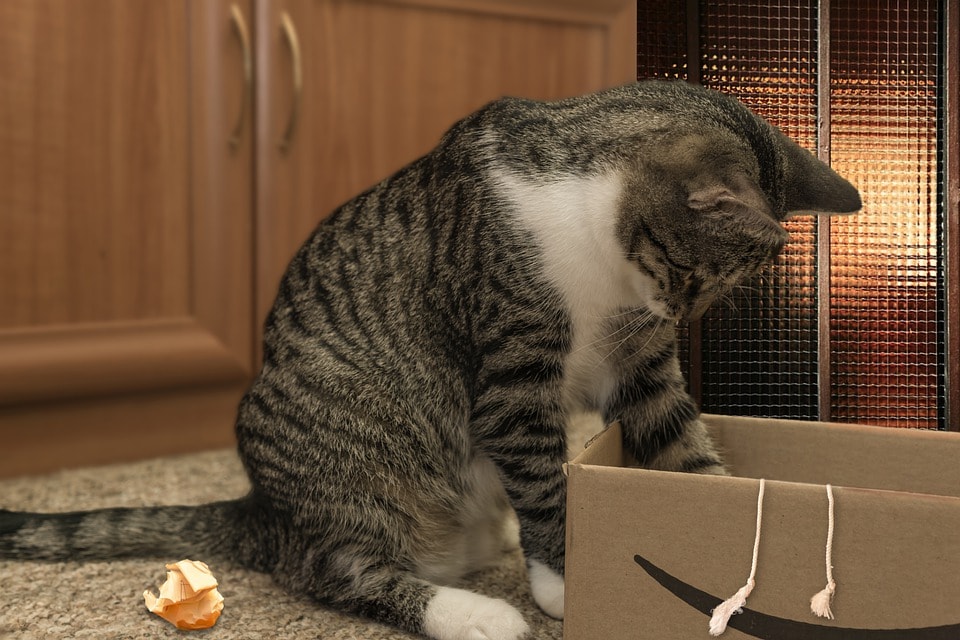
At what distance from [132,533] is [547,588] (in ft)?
1.89

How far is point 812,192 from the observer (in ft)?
3.65

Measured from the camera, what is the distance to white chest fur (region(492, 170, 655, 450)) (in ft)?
3.60

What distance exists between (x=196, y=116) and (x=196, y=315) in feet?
1.28

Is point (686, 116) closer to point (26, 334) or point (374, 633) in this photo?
point (374, 633)

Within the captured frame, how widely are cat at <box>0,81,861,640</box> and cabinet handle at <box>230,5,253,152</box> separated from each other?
66 cm

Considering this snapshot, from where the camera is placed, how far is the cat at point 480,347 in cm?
109

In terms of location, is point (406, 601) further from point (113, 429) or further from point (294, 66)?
point (294, 66)

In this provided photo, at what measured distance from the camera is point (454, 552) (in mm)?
1267

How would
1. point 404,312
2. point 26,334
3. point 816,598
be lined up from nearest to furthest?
point 816,598 < point 404,312 < point 26,334

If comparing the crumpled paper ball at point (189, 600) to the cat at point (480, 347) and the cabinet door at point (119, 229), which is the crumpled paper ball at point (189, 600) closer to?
the cat at point (480, 347)

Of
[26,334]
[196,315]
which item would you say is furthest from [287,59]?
[26,334]

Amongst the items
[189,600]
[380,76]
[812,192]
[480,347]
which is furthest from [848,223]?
[380,76]

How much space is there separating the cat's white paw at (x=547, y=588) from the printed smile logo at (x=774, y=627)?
0.87 ft

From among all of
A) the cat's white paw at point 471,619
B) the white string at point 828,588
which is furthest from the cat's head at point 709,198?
the cat's white paw at point 471,619
